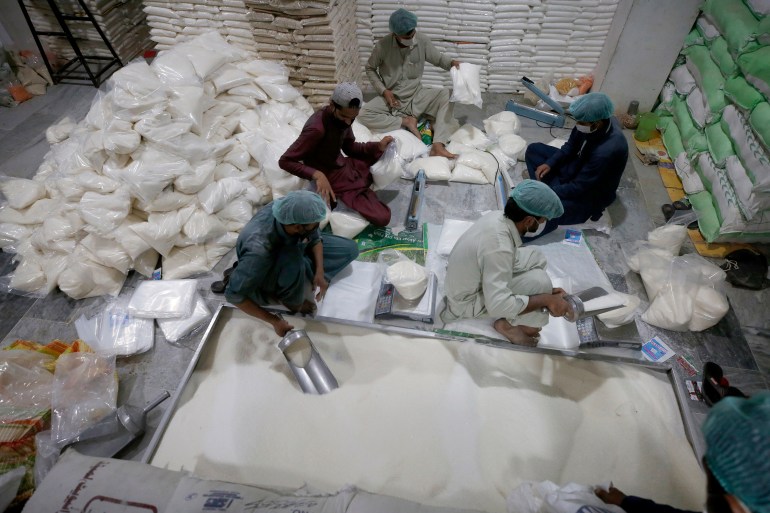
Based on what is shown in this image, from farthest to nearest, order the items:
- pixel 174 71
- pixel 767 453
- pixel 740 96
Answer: pixel 174 71, pixel 740 96, pixel 767 453

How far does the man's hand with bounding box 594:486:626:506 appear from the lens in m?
1.58

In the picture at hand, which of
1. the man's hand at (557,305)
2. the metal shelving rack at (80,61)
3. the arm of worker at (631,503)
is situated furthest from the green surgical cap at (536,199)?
the metal shelving rack at (80,61)

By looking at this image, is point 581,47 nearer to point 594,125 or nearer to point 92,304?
point 594,125

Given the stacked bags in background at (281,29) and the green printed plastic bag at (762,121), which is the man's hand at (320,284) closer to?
the stacked bags in background at (281,29)

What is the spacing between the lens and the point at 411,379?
231cm

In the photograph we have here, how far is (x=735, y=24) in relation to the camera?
3104mm

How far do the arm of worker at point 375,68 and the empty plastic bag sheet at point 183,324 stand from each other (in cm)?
273

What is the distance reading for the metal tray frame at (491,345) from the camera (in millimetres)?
2035

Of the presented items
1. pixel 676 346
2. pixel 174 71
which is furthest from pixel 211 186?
pixel 676 346

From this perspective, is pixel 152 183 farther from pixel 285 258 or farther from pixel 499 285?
pixel 499 285

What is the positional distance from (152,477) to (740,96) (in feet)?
14.0

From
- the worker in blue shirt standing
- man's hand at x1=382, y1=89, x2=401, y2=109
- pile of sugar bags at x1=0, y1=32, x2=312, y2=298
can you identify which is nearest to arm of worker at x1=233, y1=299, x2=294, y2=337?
pile of sugar bags at x1=0, y1=32, x2=312, y2=298

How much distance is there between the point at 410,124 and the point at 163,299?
8.97ft

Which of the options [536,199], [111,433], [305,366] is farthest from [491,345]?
[111,433]
